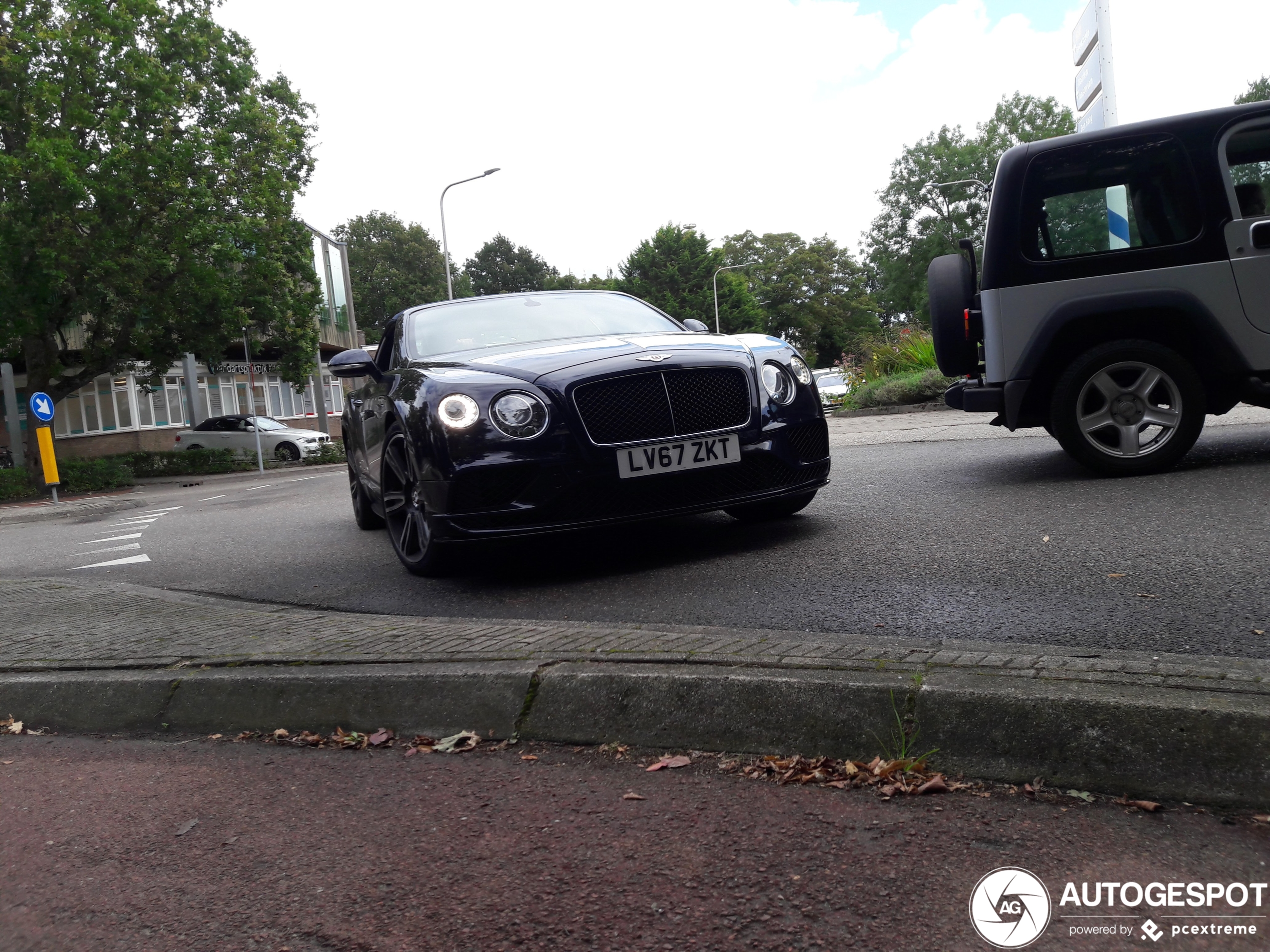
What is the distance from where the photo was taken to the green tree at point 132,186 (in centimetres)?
2189

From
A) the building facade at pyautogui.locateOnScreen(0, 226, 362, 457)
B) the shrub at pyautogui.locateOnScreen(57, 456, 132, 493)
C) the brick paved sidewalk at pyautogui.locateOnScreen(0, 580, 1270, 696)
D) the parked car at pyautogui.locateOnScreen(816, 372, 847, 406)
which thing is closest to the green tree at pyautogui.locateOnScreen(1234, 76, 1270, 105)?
the parked car at pyautogui.locateOnScreen(816, 372, 847, 406)

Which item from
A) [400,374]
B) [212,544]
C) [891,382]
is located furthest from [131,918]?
[891,382]

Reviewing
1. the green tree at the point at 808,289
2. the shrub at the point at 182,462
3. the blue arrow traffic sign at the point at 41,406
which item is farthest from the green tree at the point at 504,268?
the blue arrow traffic sign at the point at 41,406

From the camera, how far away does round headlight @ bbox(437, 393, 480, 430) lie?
15.7 ft

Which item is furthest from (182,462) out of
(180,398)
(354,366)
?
(354,366)

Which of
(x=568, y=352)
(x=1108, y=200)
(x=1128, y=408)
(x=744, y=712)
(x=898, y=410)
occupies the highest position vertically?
(x=1108, y=200)

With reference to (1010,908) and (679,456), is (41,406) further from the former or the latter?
(1010,908)

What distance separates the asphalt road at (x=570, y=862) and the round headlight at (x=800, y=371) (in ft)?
9.70

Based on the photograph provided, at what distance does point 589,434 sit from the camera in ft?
15.8

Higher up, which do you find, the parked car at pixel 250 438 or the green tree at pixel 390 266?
the green tree at pixel 390 266

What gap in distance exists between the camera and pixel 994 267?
637 cm

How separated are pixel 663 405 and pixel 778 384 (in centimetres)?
71

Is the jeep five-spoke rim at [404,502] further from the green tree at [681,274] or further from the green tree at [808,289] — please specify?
the green tree at [808,289]

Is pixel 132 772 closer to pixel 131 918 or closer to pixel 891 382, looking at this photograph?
pixel 131 918
